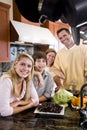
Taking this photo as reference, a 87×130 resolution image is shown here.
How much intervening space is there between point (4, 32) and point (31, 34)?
0.47m

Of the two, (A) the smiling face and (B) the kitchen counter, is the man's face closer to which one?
(A) the smiling face

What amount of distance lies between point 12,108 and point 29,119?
7.3 inches

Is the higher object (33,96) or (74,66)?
(74,66)

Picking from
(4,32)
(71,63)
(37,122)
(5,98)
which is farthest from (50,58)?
(37,122)

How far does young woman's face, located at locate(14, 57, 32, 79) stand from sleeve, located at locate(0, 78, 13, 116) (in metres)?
0.15

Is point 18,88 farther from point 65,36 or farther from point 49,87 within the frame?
point 65,36

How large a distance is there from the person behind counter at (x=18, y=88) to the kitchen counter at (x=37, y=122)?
84 millimetres

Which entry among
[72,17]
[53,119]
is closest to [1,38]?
[53,119]

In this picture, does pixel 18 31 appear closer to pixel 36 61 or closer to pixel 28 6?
pixel 36 61

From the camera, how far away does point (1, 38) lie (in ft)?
10.4

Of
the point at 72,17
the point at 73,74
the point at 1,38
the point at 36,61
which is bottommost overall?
the point at 73,74

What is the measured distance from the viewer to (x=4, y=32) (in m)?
3.20

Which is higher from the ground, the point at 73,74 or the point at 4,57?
the point at 4,57

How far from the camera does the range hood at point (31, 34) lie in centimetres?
318
